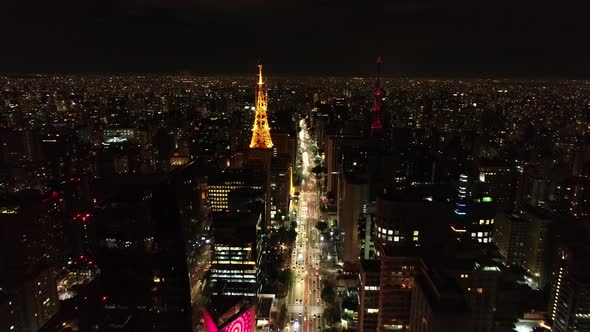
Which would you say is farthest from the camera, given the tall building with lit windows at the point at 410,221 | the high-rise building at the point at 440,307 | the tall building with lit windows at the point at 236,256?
the tall building with lit windows at the point at 236,256

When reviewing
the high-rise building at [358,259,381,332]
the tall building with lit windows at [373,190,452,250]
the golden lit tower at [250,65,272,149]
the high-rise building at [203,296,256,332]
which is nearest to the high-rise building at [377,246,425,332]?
the high-rise building at [358,259,381,332]

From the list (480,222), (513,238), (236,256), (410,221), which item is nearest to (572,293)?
(480,222)

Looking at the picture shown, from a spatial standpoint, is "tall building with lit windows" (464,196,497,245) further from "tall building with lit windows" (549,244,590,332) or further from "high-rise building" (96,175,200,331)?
"high-rise building" (96,175,200,331)

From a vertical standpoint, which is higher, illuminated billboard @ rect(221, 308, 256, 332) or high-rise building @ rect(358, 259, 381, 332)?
illuminated billboard @ rect(221, 308, 256, 332)

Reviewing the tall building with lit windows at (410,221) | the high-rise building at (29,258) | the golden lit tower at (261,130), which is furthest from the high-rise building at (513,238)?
the high-rise building at (29,258)

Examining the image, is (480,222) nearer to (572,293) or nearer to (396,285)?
(572,293)

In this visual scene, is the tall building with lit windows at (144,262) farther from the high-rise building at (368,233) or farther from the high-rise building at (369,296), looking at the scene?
the high-rise building at (368,233)

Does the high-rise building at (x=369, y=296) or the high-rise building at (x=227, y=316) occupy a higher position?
the high-rise building at (x=227, y=316)

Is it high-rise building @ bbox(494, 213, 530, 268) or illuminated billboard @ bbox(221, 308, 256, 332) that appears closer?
illuminated billboard @ bbox(221, 308, 256, 332)
